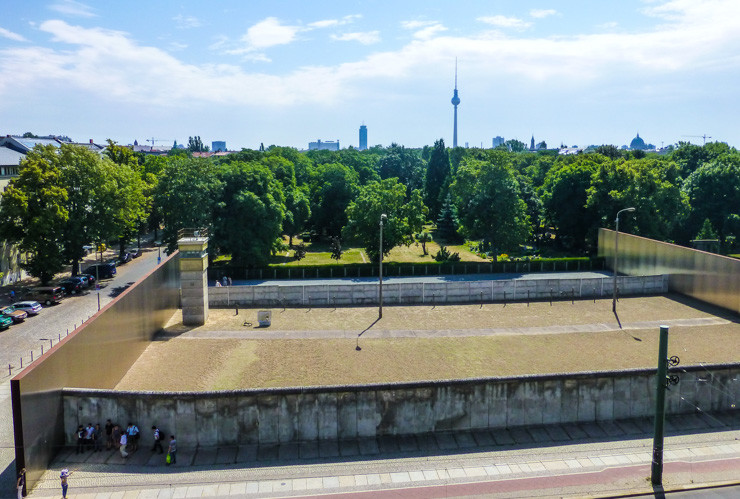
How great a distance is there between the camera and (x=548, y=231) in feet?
275

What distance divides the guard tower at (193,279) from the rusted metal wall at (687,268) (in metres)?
37.6

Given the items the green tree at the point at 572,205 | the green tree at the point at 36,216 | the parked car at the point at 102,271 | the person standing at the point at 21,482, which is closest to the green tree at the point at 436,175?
the green tree at the point at 572,205

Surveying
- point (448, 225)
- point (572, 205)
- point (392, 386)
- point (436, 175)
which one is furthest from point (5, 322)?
point (436, 175)

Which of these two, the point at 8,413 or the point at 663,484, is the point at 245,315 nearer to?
the point at 8,413

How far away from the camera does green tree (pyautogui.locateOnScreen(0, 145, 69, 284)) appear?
4856cm

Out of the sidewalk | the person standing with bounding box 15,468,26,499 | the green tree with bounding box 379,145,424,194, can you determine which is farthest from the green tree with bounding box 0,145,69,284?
the green tree with bounding box 379,145,424,194

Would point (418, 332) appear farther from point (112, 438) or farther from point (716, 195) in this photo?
point (716, 195)

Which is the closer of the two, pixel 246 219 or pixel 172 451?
pixel 172 451

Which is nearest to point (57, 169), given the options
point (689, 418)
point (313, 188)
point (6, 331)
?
point (6, 331)

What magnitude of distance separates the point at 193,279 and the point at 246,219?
736 inches

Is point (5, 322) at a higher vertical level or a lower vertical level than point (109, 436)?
higher

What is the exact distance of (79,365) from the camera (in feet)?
80.4

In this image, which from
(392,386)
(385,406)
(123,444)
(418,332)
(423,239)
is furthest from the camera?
(423,239)

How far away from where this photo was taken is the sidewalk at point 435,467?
19.9m
